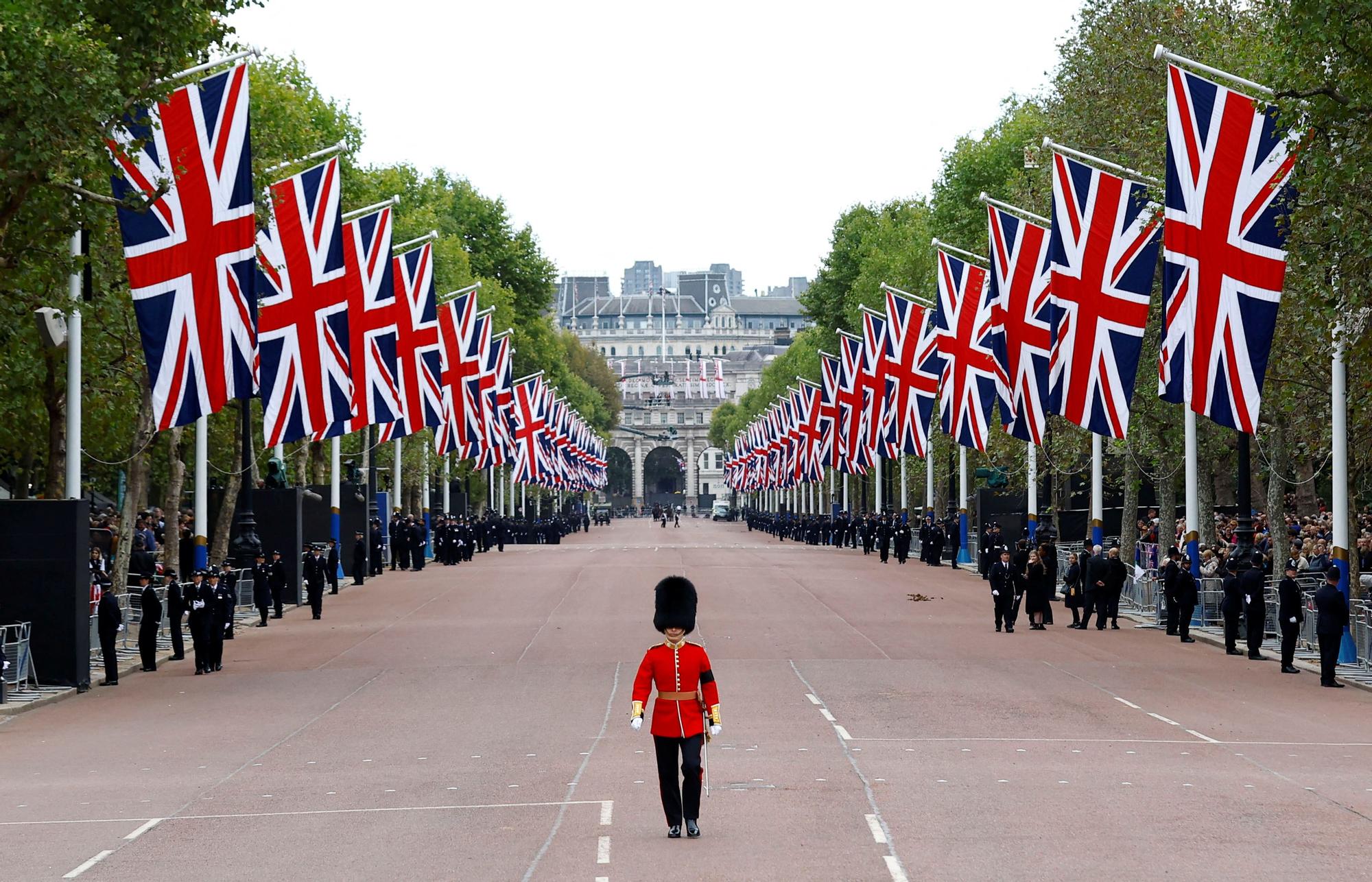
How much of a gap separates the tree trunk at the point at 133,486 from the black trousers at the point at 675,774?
69.5ft

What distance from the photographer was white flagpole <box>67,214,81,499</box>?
78.8 feet

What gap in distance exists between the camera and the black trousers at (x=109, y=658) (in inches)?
953

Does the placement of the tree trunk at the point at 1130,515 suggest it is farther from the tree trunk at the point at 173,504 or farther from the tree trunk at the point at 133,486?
the tree trunk at the point at 133,486

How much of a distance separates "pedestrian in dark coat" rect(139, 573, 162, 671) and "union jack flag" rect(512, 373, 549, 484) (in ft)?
148

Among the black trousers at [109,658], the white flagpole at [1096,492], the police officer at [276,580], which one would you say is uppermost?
the white flagpole at [1096,492]

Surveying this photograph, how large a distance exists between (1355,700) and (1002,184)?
157 feet

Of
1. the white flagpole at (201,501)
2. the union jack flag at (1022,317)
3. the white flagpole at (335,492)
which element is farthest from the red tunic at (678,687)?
the white flagpole at (335,492)

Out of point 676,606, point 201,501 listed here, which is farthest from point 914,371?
point 676,606

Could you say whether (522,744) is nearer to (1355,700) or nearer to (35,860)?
(35,860)

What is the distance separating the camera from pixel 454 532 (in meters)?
63.5

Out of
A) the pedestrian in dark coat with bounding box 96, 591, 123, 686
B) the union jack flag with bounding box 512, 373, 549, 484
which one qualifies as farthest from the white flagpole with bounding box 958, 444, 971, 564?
the pedestrian in dark coat with bounding box 96, 591, 123, 686

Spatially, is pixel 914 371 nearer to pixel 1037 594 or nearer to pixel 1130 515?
pixel 1130 515

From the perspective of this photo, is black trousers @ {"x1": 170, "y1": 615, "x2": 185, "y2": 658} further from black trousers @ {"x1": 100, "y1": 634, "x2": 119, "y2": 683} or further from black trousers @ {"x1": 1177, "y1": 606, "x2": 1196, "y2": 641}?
black trousers @ {"x1": 1177, "y1": 606, "x2": 1196, "y2": 641}

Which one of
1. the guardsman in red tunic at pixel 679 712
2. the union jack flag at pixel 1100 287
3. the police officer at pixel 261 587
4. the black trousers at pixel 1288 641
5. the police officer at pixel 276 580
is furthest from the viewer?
the police officer at pixel 276 580
